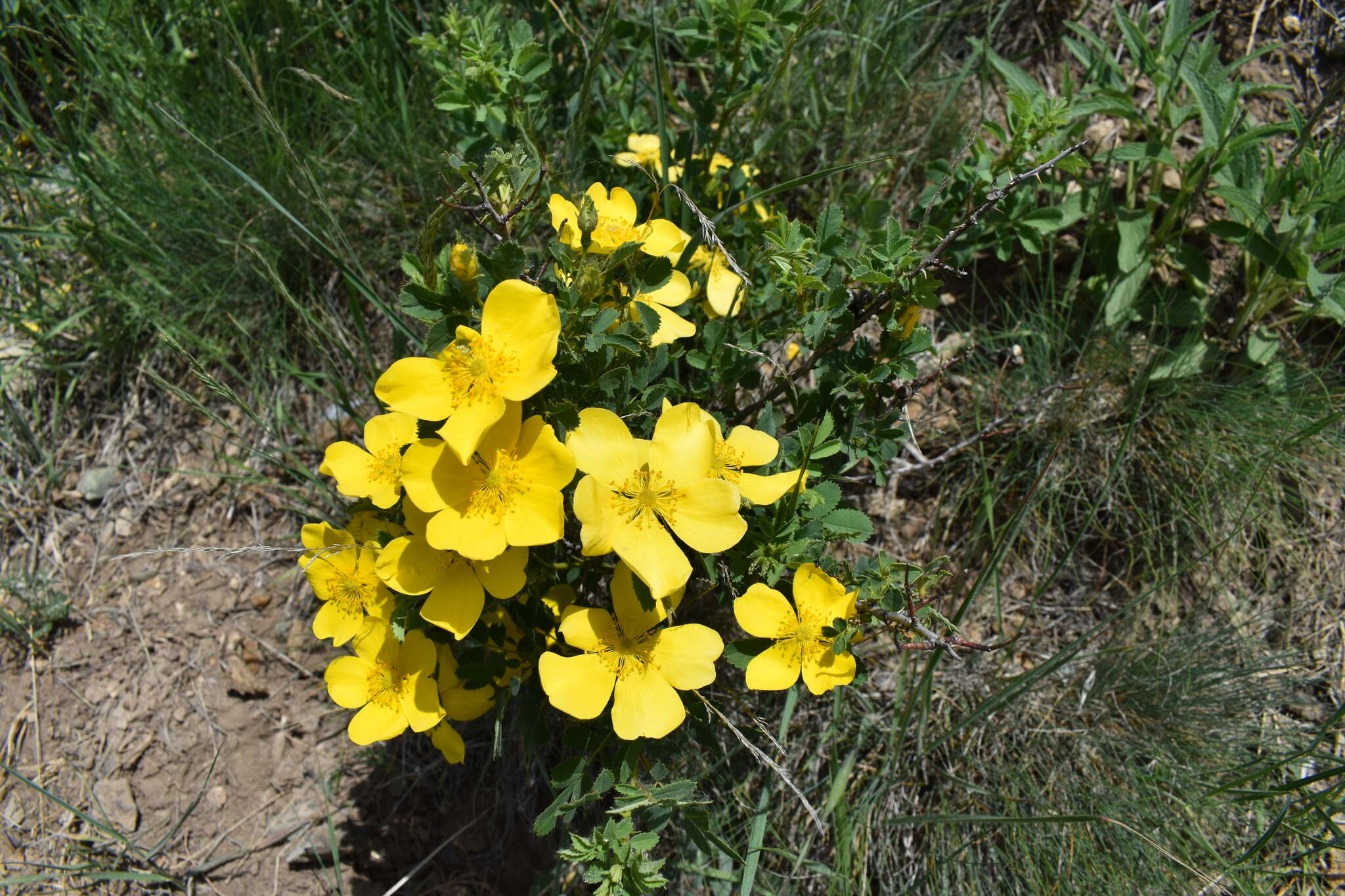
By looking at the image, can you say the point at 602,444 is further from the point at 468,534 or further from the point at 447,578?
the point at 447,578

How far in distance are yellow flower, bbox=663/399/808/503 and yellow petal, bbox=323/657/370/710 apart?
3.09 ft

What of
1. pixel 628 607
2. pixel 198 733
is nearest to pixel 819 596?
pixel 628 607

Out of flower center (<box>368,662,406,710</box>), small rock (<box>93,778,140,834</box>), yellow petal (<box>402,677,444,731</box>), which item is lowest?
small rock (<box>93,778,140,834</box>)

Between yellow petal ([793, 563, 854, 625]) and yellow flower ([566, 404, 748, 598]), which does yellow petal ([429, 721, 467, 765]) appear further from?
yellow petal ([793, 563, 854, 625])

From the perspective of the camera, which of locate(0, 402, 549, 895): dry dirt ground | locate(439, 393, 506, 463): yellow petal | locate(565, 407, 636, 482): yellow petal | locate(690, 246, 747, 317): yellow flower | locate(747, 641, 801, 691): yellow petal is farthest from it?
locate(0, 402, 549, 895): dry dirt ground

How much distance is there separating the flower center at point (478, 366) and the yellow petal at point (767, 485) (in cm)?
53

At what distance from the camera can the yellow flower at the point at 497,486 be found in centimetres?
160

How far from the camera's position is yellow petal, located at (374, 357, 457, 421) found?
158cm

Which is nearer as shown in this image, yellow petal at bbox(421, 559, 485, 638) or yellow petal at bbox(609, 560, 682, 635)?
yellow petal at bbox(421, 559, 485, 638)

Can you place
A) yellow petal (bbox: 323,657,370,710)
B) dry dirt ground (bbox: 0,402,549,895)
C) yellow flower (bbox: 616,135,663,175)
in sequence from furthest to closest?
dry dirt ground (bbox: 0,402,549,895) → yellow flower (bbox: 616,135,663,175) → yellow petal (bbox: 323,657,370,710)

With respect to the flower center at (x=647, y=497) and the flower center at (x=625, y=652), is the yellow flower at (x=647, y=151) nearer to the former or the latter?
the flower center at (x=647, y=497)

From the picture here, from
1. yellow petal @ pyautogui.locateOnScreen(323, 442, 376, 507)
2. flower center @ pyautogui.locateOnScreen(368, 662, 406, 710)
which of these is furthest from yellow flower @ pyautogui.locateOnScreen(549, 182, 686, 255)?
flower center @ pyautogui.locateOnScreen(368, 662, 406, 710)

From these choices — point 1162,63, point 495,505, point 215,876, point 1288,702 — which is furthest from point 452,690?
point 1162,63

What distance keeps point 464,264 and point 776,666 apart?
3.45 ft
